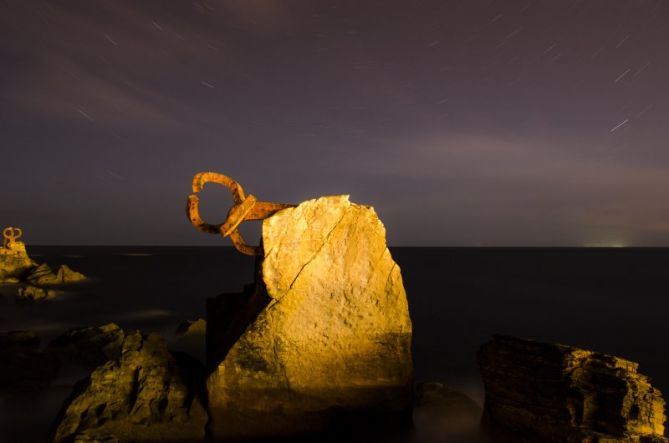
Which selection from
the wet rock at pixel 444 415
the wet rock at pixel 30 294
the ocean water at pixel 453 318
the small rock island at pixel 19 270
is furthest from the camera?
the small rock island at pixel 19 270

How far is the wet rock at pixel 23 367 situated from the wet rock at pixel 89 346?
0.79 m

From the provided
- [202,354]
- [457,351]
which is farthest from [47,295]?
[457,351]

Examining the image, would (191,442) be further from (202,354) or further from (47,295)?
(47,295)

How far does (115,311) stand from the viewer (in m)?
24.6

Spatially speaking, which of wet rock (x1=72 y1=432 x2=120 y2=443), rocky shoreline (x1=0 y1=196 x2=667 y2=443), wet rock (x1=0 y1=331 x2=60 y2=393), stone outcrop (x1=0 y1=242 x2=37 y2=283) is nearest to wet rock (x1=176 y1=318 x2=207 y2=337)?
wet rock (x1=0 y1=331 x2=60 y2=393)

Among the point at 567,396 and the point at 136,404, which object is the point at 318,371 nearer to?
the point at 136,404

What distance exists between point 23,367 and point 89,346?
2009 millimetres

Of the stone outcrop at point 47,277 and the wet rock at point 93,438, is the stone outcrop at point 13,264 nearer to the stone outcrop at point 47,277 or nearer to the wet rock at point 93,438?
the stone outcrop at point 47,277

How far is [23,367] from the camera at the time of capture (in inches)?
388

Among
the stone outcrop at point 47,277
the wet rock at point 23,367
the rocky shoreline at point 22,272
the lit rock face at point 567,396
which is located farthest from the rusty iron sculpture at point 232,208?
the stone outcrop at point 47,277

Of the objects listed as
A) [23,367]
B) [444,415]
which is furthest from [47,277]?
[444,415]

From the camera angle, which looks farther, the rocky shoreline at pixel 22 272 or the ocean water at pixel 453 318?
the rocky shoreline at pixel 22 272

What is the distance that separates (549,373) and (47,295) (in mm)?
27647

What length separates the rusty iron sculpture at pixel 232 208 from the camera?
271 inches
